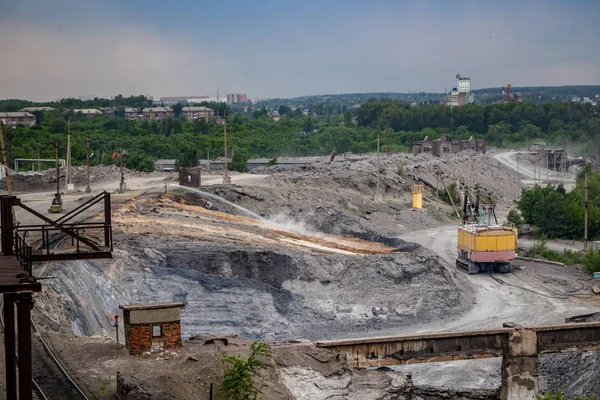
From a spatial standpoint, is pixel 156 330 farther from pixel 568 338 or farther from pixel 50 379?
pixel 568 338

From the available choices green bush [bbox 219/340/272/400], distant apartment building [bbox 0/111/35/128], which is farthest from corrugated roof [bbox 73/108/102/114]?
green bush [bbox 219/340/272/400]

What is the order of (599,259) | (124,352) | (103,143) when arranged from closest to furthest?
(124,352) < (599,259) < (103,143)

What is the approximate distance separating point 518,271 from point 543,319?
11833 millimetres

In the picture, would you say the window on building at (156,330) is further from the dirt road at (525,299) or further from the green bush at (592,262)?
the green bush at (592,262)

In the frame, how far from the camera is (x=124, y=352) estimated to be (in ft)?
82.6

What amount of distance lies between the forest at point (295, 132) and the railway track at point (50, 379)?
7884cm

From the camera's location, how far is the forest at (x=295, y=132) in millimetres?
117750

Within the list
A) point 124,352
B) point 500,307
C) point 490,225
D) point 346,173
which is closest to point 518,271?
point 490,225

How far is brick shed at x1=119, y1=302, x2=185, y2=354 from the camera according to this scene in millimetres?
24391

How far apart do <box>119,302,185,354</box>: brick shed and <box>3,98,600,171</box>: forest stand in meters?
79.5

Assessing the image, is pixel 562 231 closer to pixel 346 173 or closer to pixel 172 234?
pixel 346 173

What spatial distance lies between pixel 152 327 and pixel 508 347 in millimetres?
13486

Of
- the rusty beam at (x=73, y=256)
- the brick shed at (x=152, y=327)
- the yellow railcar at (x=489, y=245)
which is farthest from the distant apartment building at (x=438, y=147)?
the rusty beam at (x=73, y=256)

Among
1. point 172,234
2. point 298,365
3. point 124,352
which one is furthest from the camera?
point 172,234
